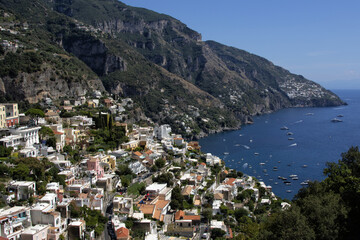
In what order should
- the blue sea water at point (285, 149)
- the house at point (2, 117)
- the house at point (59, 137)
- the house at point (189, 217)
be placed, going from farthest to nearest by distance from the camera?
the blue sea water at point (285, 149) → the house at point (2, 117) → the house at point (59, 137) → the house at point (189, 217)

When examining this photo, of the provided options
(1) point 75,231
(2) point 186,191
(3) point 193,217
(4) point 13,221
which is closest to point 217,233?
(3) point 193,217

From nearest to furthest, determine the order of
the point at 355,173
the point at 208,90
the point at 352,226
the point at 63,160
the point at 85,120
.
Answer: the point at 352,226 < the point at 355,173 < the point at 63,160 < the point at 85,120 < the point at 208,90

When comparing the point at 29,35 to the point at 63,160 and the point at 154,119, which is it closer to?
the point at 154,119

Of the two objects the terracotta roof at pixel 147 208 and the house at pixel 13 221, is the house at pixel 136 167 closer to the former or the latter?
the terracotta roof at pixel 147 208

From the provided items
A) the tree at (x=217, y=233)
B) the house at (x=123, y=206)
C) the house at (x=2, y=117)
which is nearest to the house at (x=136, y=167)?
the house at (x=123, y=206)

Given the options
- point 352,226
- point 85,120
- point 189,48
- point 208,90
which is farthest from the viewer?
Answer: point 189,48

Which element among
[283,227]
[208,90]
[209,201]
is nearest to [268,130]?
[208,90]
